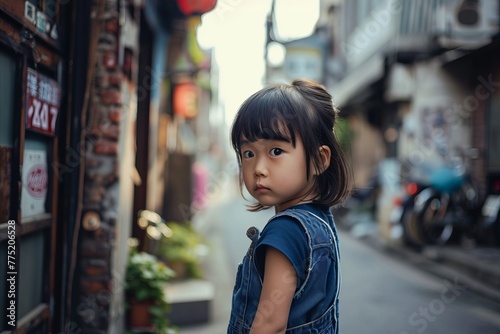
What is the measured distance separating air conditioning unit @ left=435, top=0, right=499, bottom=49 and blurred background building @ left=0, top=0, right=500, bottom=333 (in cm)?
2

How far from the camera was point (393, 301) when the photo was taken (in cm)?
604

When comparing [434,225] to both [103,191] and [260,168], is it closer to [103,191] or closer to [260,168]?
[103,191]

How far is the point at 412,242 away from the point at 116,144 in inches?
253

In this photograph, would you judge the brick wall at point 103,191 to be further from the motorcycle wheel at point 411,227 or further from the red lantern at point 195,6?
the motorcycle wheel at point 411,227

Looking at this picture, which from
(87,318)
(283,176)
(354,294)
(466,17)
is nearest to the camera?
(283,176)

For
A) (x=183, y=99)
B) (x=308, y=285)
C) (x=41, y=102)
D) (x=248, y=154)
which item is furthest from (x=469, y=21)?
(x=308, y=285)

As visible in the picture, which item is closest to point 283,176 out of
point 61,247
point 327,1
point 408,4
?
point 61,247

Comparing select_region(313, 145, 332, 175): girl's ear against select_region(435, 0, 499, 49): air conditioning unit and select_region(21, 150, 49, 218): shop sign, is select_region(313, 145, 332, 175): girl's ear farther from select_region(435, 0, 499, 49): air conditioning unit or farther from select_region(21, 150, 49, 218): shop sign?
select_region(435, 0, 499, 49): air conditioning unit

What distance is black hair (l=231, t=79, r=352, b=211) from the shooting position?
1.56 metres

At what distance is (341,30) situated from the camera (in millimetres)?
18047

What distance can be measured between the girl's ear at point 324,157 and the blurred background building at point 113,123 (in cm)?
129

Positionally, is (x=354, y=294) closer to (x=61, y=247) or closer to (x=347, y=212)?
(x=61, y=247)

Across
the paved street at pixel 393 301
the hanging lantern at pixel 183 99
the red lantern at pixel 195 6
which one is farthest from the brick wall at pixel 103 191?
the hanging lantern at pixel 183 99

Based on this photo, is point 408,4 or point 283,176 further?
point 408,4
